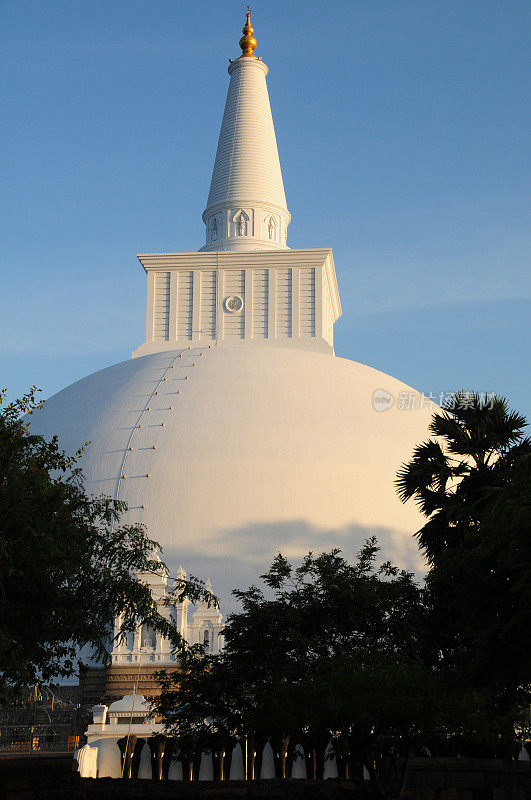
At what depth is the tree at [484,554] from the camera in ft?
53.0

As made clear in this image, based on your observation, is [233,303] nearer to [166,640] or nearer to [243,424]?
[243,424]

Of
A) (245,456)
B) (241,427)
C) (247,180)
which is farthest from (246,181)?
(245,456)

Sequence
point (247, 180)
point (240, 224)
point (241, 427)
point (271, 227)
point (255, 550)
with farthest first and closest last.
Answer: point (271, 227)
point (247, 180)
point (240, 224)
point (241, 427)
point (255, 550)

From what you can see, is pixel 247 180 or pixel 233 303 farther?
pixel 247 180

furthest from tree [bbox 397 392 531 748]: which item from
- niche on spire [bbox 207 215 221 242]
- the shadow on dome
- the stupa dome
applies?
niche on spire [bbox 207 215 221 242]

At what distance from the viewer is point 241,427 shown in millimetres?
33719

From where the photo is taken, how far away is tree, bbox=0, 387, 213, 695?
46.8 feet

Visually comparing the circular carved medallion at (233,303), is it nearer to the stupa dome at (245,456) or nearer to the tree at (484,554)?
the stupa dome at (245,456)

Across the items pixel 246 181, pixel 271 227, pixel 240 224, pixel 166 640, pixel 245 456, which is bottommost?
pixel 166 640

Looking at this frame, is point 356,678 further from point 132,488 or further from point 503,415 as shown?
point 132,488

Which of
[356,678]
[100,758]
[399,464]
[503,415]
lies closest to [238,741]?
[100,758]

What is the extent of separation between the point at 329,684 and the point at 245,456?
60.2 feet

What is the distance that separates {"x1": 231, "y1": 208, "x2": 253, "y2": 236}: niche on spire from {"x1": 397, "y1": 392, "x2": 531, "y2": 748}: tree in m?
25.1

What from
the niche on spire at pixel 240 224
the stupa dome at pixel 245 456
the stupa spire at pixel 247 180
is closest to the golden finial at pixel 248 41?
the stupa spire at pixel 247 180
